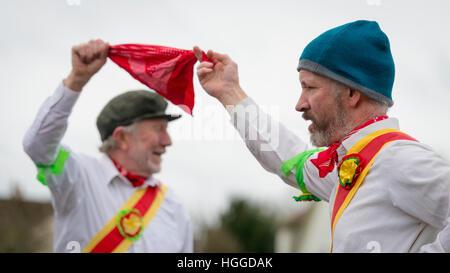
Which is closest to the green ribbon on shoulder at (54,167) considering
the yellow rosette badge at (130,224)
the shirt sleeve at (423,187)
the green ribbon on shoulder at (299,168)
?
the yellow rosette badge at (130,224)

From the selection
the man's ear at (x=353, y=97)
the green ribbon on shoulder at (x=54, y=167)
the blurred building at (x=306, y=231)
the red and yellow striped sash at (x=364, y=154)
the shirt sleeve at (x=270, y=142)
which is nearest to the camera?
the red and yellow striped sash at (x=364, y=154)

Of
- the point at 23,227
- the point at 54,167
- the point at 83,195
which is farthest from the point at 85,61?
the point at 23,227

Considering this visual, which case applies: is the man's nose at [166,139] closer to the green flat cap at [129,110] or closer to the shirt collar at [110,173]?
the green flat cap at [129,110]

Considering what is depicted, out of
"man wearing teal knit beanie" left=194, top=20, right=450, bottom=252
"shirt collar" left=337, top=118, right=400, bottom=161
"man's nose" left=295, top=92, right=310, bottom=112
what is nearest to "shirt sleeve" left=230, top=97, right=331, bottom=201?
"man wearing teal knit beanie" left=194, top=20, right=450, bottom=252

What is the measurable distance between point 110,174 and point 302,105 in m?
2.21

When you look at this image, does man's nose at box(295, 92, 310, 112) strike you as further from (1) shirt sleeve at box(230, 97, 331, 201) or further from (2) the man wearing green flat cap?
(2) the man wearing green flat cap

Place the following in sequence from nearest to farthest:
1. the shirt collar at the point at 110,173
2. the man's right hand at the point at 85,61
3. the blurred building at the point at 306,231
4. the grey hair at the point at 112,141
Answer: the man's right hand at the point at 85,61 < the shirt collar at the point at 110,173 < the grey hair at the point at 112,141 < the blurred building at the point at 306,231

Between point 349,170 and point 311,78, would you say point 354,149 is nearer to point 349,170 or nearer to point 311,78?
point 349,170

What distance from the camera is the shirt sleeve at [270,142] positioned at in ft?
9.74

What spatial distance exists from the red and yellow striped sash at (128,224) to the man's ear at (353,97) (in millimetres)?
2278

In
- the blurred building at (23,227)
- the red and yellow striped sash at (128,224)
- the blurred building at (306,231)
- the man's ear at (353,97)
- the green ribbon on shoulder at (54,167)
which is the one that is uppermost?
the man's ear at (353,97)

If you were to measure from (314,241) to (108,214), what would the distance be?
1738 centimetres
